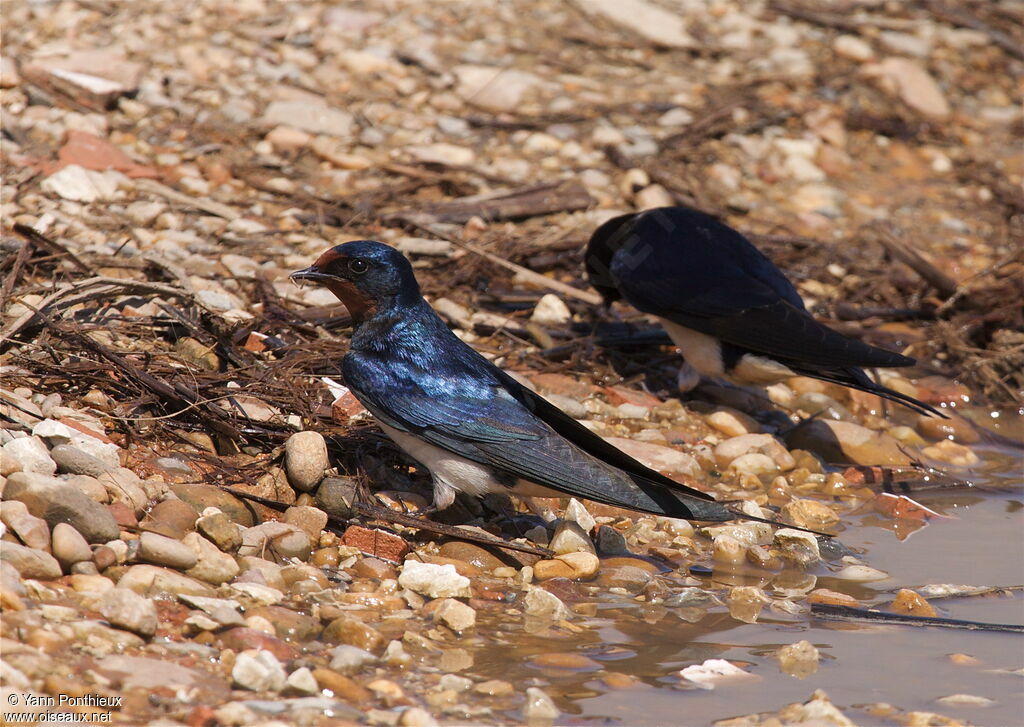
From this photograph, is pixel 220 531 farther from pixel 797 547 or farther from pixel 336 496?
pixel 797 547

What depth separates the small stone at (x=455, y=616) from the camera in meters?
3.36

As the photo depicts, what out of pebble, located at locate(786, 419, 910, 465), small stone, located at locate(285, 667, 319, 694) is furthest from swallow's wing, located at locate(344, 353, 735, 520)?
pebble, located at locate(786, 419, 910, 465)

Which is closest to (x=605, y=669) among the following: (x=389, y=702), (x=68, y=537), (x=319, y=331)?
(x=389, y=702)

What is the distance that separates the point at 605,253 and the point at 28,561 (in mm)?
3483

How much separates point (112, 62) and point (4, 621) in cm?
544

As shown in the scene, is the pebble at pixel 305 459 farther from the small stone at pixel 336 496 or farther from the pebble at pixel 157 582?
the pebble at pixel 157 582

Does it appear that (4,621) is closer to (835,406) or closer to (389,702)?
(389,702)

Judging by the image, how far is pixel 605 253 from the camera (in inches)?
233

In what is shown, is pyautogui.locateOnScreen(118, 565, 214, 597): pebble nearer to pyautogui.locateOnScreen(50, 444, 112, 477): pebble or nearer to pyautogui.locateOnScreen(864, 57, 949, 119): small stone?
pyautogui.locateOnScreen(50, 444, 112, 477): pebble

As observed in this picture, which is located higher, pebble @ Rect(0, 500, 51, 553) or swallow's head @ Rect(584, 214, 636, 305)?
pebble @ Rect(0, 500, 51, 553)

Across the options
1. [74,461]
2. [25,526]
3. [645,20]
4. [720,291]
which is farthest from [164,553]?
[645,20]

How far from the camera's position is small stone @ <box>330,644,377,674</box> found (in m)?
3.01

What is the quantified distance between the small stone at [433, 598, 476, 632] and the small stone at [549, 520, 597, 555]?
689 millimetres

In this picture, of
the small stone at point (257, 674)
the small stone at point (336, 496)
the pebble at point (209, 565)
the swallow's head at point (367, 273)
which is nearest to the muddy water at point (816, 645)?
the small stone at point (257, 674)
